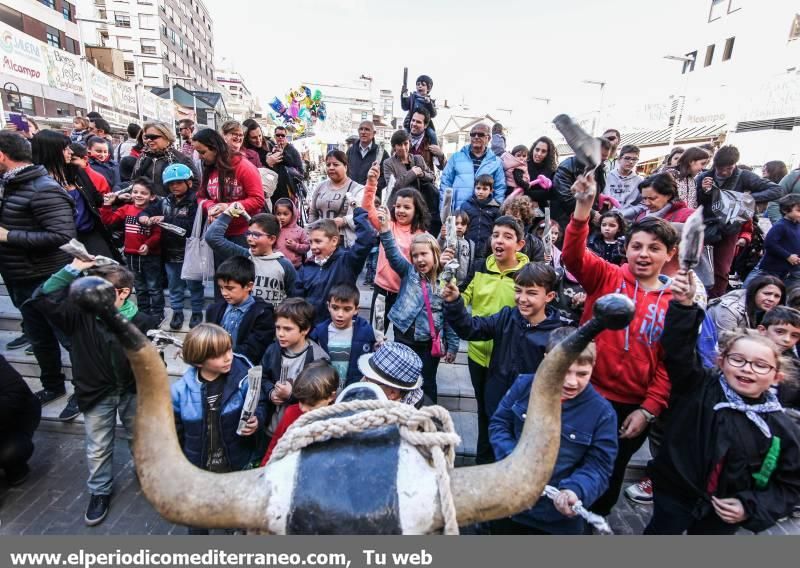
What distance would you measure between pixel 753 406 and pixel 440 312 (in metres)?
2.25

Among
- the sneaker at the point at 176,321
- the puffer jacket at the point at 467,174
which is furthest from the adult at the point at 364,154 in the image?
the sneaker at the point at 176,321

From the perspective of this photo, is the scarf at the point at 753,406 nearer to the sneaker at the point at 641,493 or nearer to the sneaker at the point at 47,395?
the sneaker at the point at 641,493

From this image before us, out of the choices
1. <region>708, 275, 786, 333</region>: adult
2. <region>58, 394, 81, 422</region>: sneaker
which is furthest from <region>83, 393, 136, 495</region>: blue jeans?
<region>708, 275, 786, 333</region>: adult

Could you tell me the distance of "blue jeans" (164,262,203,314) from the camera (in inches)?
211

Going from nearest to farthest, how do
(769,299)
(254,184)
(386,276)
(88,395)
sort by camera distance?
(88,395), (769,299), (386,276), (254,184)

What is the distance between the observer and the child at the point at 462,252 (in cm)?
412

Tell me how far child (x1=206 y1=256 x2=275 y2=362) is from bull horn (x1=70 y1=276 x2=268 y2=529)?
236 centimetres

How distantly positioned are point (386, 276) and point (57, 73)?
15.7 metres

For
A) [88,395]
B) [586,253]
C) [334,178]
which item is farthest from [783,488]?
[334,178]

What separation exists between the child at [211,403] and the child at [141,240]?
10.4ft

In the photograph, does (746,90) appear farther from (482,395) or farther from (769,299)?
(482,395)

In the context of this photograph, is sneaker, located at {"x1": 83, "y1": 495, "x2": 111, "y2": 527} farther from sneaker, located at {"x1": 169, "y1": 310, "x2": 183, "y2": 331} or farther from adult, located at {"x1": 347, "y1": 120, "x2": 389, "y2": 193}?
adult, located at {"x1": 347, "y1": 120, "x2": 389, "y2": 193}

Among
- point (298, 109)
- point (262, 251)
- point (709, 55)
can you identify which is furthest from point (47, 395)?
point (709, 55)

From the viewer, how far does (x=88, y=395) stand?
3162 mm
